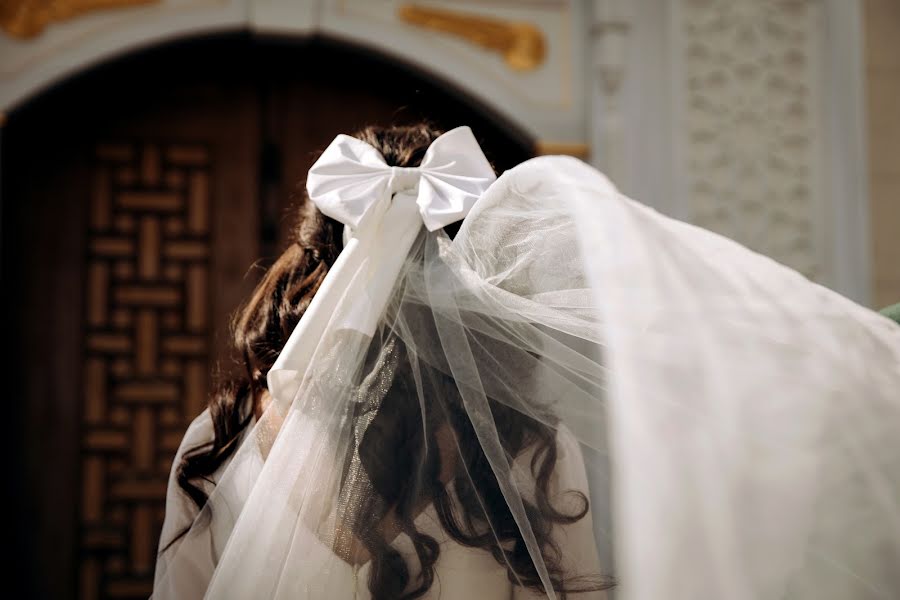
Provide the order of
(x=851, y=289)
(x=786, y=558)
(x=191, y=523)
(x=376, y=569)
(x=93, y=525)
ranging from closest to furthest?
(x=786, y=558)
(x=376, y=569)
(x=191, y=523)
(x=93, y=525)
(x=851, y=289)

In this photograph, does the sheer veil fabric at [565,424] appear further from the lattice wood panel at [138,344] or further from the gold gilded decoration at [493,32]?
the gold gilded decoration at [493,32]

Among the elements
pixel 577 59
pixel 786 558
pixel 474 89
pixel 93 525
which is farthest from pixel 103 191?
pixel 786 558

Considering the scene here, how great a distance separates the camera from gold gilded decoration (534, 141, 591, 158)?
3.01 meters

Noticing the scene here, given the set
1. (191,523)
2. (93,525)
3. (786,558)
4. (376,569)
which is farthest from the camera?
(93,525)

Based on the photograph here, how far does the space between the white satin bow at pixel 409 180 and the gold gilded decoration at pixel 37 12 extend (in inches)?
76.3

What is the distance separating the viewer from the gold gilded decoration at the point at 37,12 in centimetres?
269

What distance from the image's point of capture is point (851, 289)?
304 cm

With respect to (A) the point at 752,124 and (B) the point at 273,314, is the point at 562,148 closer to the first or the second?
(A) the point at 752,124

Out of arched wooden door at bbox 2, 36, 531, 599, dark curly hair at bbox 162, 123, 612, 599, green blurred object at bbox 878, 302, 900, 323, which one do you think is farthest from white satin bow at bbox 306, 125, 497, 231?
arched wooden door at bbox 2, 36, 531, 599

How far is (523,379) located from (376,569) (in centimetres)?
25

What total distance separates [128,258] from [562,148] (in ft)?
4.74

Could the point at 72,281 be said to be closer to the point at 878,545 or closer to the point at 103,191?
the point at 103,191

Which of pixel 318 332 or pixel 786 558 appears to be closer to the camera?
pixel 786 558

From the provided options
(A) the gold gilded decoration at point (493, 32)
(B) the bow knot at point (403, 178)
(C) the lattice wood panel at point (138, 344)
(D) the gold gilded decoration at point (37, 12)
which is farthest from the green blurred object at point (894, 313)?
Answer: (D) the gold gilded decoration at point (37, 12)
